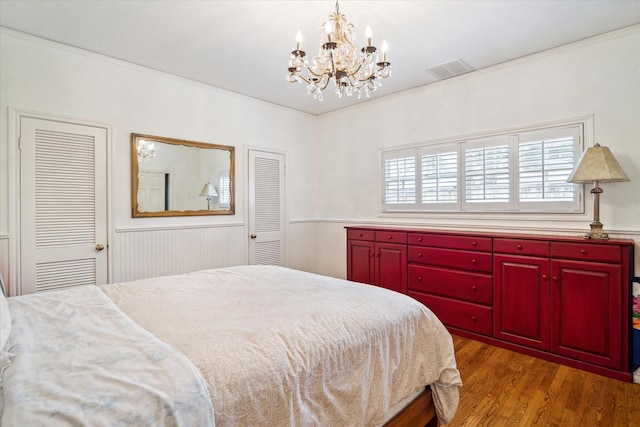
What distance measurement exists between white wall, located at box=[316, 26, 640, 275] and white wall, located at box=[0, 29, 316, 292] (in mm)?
696

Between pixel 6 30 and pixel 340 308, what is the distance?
11.3ft

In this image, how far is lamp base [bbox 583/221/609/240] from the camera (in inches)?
102

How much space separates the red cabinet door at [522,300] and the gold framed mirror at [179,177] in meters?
3.08

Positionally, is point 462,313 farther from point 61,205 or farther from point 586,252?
point 61,205

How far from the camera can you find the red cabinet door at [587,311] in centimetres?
246

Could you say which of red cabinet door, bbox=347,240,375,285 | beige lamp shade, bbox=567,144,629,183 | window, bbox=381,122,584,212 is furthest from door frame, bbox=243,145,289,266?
beige lamp shade, bbox=567,144,629,183

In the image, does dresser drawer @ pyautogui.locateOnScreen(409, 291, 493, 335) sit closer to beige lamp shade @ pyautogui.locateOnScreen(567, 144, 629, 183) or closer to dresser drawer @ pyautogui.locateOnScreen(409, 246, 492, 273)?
dresser drawer @ pyautogui.locateOnScreen(409, 246, 492, 273)

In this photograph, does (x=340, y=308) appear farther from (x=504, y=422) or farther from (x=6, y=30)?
(x=6, y=30)

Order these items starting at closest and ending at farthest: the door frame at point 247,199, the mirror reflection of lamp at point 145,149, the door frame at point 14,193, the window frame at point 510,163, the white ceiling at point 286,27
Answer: the white ceiling at point 286,27
the door frame at point 14,193
the window frame at point 510,163
the mirror reflection of lamp at point 145,149
the door frame at point 247,199

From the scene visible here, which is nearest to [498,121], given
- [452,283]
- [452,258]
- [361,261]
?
[452,258]

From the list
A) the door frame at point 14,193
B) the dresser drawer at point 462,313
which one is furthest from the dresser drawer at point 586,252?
the door frame at point 14,193

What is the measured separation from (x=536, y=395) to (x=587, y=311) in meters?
0.84

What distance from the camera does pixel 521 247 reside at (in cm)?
288

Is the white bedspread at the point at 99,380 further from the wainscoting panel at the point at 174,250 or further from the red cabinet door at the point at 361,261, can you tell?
the red cabinet door at the point at 361,261
